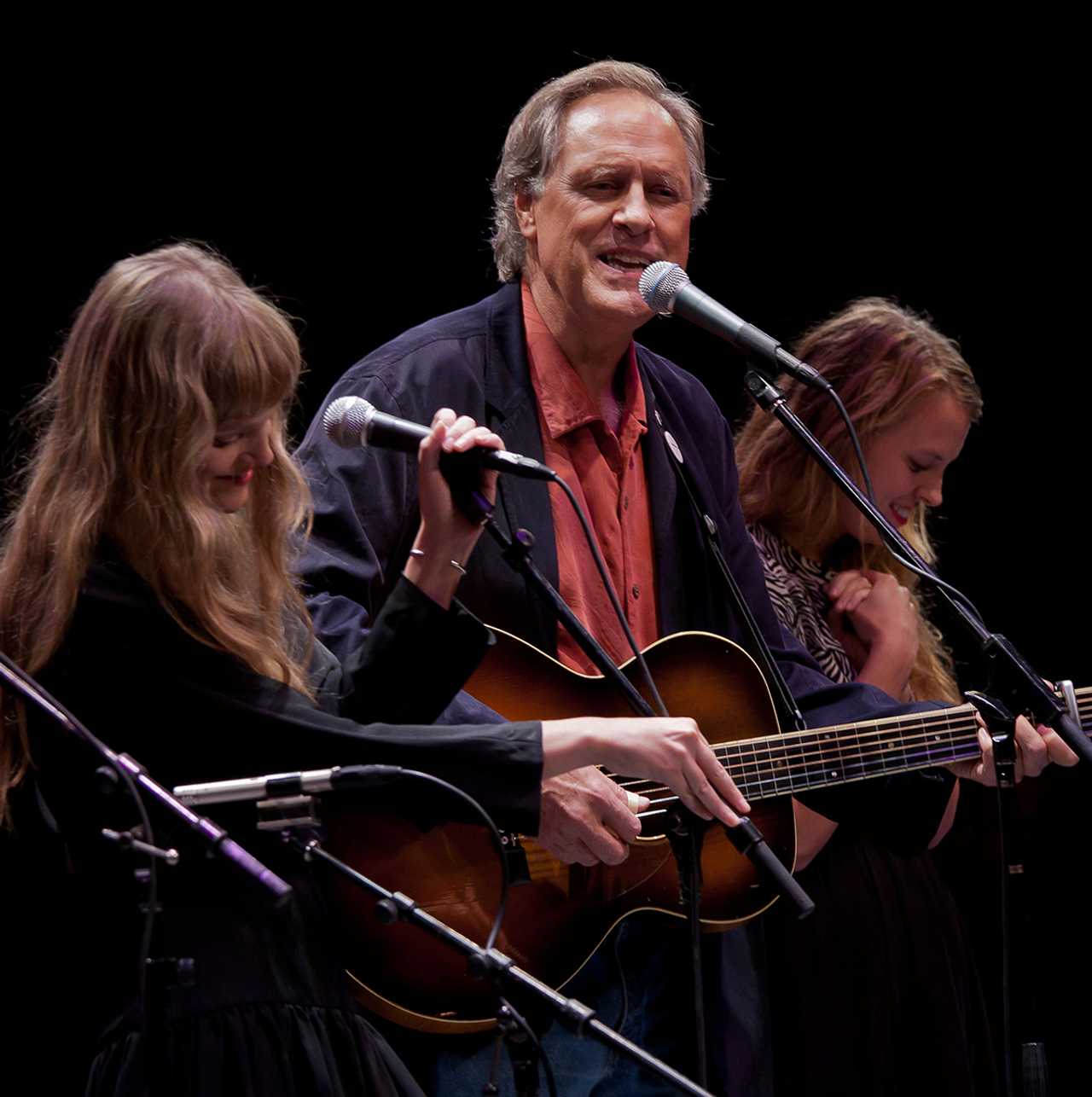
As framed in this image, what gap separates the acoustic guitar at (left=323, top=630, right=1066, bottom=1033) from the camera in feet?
8.13

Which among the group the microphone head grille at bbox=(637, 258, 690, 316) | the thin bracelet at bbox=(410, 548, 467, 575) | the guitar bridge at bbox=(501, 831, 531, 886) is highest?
the microphone head grille at bbox=(637, 258, 690, 316)

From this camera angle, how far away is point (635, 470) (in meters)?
3.07

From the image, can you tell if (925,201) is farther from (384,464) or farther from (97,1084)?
(97,1084)

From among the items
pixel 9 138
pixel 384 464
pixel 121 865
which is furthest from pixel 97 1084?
pixel 9 138

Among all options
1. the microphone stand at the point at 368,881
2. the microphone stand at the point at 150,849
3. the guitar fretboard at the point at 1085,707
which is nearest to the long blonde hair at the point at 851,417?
the guitar fretboard at the point at 1085,707

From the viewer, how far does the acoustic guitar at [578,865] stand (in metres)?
2.48

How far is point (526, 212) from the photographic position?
3.09 metres

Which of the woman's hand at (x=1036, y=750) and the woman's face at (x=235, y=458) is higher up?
the woman's face at (x=235, y=458)

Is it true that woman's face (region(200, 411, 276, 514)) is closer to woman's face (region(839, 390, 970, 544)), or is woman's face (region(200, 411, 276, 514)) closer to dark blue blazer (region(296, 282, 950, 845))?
dark blue blazer (region(296, 282, 950, 845))

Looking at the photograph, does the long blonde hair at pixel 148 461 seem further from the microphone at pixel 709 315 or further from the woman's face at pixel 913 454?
the woman's face at pixel 913 454

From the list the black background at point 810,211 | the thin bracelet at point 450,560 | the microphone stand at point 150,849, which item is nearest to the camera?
the microphone stand at point 150,849

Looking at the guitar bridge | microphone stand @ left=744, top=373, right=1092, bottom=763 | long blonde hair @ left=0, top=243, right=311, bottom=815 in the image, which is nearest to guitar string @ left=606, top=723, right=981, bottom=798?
the guitar bridge

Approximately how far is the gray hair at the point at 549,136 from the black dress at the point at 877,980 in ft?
4.35

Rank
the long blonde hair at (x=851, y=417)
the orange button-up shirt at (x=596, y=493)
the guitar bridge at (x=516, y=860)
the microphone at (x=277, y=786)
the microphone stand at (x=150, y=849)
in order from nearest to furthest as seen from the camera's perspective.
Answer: the microphone stand at (x=150, y=849)
the microphone at (x=277, y=786)
the guitar bridge at (x=516, y=860)
the orange button-up shirt at (x=596, y=493)
the long blonde hair at (x=851, y=417)
